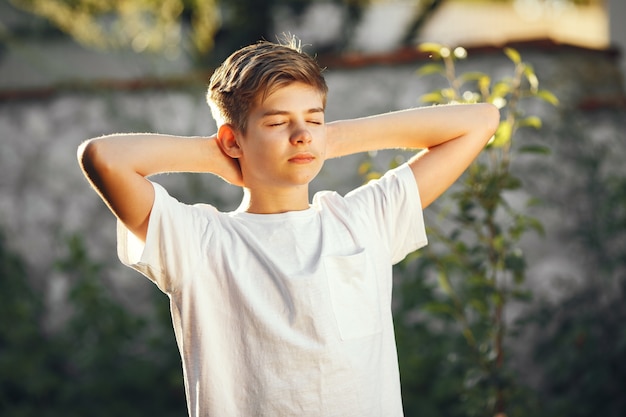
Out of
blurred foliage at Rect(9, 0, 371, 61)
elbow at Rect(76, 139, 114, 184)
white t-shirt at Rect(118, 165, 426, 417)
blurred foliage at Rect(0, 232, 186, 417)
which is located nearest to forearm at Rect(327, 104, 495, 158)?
white t-shirt at Rect(118, 165, 426, 417)

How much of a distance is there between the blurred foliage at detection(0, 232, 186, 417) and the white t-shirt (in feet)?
7.92

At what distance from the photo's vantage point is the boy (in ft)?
5.20

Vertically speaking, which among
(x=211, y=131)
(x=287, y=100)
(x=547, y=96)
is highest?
(x=211, y=131)

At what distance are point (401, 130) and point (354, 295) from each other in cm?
38

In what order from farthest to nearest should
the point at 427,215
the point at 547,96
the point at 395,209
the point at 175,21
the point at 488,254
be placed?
1. the point at 175,21
2. the point at 427,215
3. the point at 488,254
4. the point at 547,96
5. the point at 395,209

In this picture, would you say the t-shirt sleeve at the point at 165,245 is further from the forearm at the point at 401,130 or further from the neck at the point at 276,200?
the forearm at the point at 401,130

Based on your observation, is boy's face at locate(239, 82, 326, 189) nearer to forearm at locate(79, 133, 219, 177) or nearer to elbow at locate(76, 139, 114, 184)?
forearm at locate(79, 133, 219, 177)

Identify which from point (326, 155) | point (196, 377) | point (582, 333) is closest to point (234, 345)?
point (196, 377)

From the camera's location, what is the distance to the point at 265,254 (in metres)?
1.64

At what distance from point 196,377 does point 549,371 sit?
2190mm

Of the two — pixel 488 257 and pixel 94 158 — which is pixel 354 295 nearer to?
pixel 94 158

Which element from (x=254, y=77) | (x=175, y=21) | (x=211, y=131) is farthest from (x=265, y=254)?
(x=175, y=21)

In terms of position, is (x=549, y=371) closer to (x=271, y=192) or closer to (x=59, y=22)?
(x=271, y=192)

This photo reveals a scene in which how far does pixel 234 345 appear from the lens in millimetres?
1615
